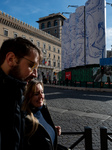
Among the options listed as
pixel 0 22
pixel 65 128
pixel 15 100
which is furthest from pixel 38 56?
pixel 0 22

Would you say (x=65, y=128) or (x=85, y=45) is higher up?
(x=85, y=45)

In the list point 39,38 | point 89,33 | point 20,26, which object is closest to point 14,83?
point 89,33

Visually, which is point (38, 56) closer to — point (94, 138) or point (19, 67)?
point (19, 67)

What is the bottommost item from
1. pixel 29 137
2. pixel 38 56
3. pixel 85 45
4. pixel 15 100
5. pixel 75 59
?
pixel 29 137

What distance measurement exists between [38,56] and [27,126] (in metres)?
0.69

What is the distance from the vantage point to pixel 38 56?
42.8 inches

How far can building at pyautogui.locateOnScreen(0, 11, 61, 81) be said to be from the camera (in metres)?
34.0

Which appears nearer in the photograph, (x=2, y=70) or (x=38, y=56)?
(x=2, y=70)

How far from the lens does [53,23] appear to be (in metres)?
56.8

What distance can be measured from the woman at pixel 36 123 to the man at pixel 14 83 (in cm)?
36

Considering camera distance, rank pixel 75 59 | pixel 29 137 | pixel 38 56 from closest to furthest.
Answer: pixel 38 56 → pixel 29 137 → pixel 75 59

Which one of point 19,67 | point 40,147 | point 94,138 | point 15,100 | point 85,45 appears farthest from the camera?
point 85,45

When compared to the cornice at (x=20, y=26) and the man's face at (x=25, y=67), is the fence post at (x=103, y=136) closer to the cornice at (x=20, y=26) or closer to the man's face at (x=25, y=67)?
the man's face at (x=25, y=67)

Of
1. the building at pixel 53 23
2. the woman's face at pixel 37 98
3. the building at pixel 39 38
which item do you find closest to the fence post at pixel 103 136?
the woman's face at pixel 37 98
